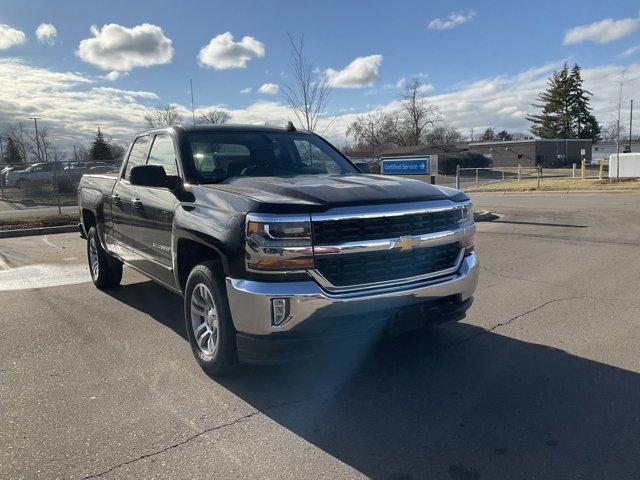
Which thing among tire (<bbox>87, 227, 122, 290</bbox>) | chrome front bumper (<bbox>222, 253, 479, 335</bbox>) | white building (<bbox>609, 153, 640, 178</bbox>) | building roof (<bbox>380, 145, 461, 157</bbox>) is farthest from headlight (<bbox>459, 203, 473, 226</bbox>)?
building roof (<bbox>380, 145, 461, 157</bbox>)

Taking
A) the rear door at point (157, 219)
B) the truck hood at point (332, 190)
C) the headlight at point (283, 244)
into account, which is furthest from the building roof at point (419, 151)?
the headlight at point (283, 244)

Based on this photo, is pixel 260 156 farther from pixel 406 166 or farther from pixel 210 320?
pixel 406 166

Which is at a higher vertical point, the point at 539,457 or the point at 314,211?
the point at 314,211

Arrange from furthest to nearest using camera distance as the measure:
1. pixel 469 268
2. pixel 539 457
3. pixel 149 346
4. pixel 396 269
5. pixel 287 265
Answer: pixel 149 346 → pixel 469 268 → pixel 396 269 → pixel 287 265 → pixel 539 457

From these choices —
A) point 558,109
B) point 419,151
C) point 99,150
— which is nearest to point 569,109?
point 558,109

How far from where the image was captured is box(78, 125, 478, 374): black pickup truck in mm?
3307

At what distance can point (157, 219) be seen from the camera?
4.64 metres

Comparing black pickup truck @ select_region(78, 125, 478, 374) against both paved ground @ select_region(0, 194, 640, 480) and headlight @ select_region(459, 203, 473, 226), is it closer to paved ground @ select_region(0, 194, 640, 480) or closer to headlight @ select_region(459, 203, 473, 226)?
headlight @ select_region(459, 203, 473, 226)

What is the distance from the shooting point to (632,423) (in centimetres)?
315

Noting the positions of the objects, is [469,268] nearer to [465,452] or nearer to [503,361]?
[503,361]

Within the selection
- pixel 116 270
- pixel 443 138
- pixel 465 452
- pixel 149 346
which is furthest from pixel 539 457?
pixel 443 138

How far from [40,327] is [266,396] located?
2932 millimetres

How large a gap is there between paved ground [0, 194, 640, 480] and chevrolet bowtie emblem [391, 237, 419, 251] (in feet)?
3.29

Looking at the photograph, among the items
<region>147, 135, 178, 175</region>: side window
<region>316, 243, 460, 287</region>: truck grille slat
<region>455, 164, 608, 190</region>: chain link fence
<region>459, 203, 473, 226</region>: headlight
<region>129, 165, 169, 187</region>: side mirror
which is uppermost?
<region>147, 135, 178, 175</region>: side window
